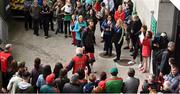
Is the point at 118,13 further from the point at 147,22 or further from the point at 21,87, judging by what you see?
the point at 21,87

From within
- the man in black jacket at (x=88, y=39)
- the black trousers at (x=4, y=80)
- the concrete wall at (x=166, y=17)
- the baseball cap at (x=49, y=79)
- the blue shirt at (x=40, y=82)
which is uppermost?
the concrete wall at (x=166, y=17)

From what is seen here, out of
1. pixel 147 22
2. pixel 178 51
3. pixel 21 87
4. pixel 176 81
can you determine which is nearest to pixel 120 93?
pixel 176 81

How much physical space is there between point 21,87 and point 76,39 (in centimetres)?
642

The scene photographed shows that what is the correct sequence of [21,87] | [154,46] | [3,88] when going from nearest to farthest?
[21,87] < [3,88] < [154,46]

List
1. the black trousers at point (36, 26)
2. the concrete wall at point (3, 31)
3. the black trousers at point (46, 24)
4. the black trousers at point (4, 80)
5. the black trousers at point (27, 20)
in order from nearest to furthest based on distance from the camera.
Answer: the black trousers at point (4, 80) → the concrete wall at point (3, 31) → the black trousers at point (46, 24) → the black trousers at point (36, 26) → the black trousers at point (27, 20)

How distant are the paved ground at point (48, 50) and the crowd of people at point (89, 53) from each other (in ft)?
1.13

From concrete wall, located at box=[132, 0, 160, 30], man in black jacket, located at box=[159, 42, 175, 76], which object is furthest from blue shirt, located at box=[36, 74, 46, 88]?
concrete wall, located at box=[132, 0, 160, 30]

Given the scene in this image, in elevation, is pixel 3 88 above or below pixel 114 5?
below

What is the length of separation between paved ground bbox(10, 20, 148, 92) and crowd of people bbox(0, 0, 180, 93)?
13.6 inches

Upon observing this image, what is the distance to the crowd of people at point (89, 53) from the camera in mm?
11461

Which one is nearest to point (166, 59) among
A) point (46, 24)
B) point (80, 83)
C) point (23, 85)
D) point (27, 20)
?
point (80, 83)

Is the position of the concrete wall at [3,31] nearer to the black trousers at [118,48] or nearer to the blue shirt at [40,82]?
the black trousers at [118,48]

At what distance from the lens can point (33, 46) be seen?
721 inches

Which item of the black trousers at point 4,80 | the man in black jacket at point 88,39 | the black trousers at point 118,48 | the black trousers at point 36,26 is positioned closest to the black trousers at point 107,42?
the black trousers at point 118,48
